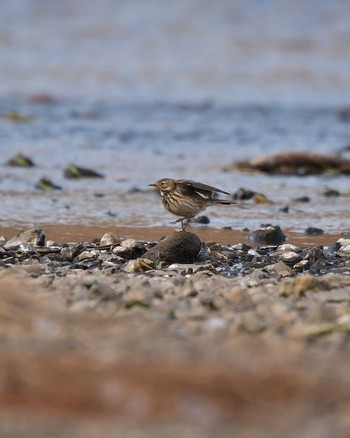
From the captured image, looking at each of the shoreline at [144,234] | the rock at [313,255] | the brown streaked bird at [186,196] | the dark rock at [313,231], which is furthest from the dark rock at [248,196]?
the rock at [313,255]

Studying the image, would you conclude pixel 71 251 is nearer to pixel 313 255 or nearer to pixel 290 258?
pixel 290 258

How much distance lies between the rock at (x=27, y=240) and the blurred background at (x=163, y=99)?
1.68 meters

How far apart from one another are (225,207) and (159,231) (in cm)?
164

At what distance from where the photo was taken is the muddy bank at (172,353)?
450 cm

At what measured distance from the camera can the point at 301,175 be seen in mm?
14336

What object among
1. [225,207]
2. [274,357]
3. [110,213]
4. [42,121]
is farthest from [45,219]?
[42,121]

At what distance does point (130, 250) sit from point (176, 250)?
38cm

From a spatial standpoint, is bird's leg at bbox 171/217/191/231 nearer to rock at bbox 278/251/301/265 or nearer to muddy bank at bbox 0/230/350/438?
rock at bbox 278/251/301/265

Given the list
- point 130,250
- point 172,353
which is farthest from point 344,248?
point 172,353

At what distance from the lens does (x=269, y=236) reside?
9.70 meters

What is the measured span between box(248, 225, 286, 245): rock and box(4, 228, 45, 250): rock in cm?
179

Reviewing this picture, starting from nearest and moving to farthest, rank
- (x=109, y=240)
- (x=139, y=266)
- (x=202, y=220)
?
(x=139, y=266) < (x=109, y=240) < (x=202, y=220)

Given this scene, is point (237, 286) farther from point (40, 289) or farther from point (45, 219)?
point (45, 219)

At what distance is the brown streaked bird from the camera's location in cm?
902
